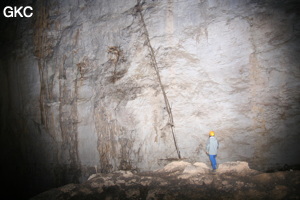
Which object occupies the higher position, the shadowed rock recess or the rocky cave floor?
the shadowed rock recess

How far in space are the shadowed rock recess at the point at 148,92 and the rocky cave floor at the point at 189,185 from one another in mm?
36

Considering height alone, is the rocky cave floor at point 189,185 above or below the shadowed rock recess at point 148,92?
below

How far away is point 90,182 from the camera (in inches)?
212

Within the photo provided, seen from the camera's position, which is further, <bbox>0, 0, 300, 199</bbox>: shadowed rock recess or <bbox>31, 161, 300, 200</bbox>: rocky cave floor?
<bbox>0, 0, 300, 199</bbox>: shadowed rock recess

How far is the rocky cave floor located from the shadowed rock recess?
0.12 ft

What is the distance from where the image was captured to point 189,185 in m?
4.45

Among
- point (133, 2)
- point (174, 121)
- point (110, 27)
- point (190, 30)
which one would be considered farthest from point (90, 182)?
point (133, 2)

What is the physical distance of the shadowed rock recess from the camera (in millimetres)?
4699

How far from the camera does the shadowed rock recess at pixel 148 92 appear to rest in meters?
4.70

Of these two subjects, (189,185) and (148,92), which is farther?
(148,92)

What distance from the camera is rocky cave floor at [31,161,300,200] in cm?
379

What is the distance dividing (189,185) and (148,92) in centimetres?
291

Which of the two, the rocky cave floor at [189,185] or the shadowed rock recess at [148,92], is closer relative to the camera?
the rocky cave floor at [189,185]

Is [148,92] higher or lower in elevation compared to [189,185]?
higher
